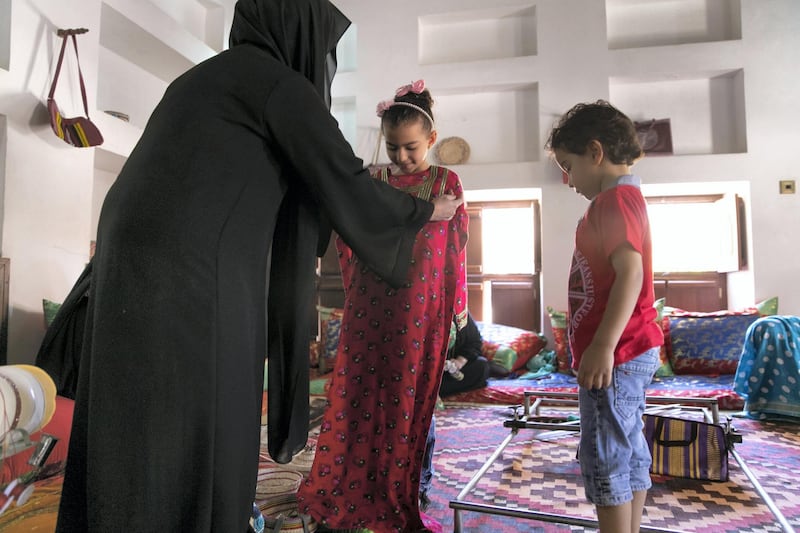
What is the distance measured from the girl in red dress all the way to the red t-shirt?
0.46 m

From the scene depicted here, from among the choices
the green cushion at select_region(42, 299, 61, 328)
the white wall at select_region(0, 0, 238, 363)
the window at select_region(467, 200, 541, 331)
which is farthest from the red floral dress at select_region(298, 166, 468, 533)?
the window at select_region(467, 200, 541, 331)

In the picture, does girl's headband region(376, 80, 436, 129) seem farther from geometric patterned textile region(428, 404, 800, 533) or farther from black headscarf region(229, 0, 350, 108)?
geometric patterned textile region(428, 404, 800, 533)

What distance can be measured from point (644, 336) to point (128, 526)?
3.66 ft

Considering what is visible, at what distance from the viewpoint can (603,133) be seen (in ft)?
4.35

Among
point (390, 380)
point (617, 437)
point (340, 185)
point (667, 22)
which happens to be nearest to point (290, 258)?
point (340, 185)

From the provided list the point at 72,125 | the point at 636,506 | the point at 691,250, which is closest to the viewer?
the point at 636,506

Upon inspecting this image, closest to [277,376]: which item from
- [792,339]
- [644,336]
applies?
[644,336]

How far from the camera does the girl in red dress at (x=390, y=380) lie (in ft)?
5.05

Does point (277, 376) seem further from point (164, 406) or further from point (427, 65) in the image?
point (427, 65)

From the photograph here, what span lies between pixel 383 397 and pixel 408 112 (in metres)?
0.91

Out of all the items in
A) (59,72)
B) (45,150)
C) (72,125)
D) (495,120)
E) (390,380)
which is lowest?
(390,380)

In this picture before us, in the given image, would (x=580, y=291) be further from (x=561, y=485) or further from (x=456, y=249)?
(x=561, y=485)

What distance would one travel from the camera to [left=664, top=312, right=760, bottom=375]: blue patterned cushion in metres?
3.85

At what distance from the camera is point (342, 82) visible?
5.22 meters
